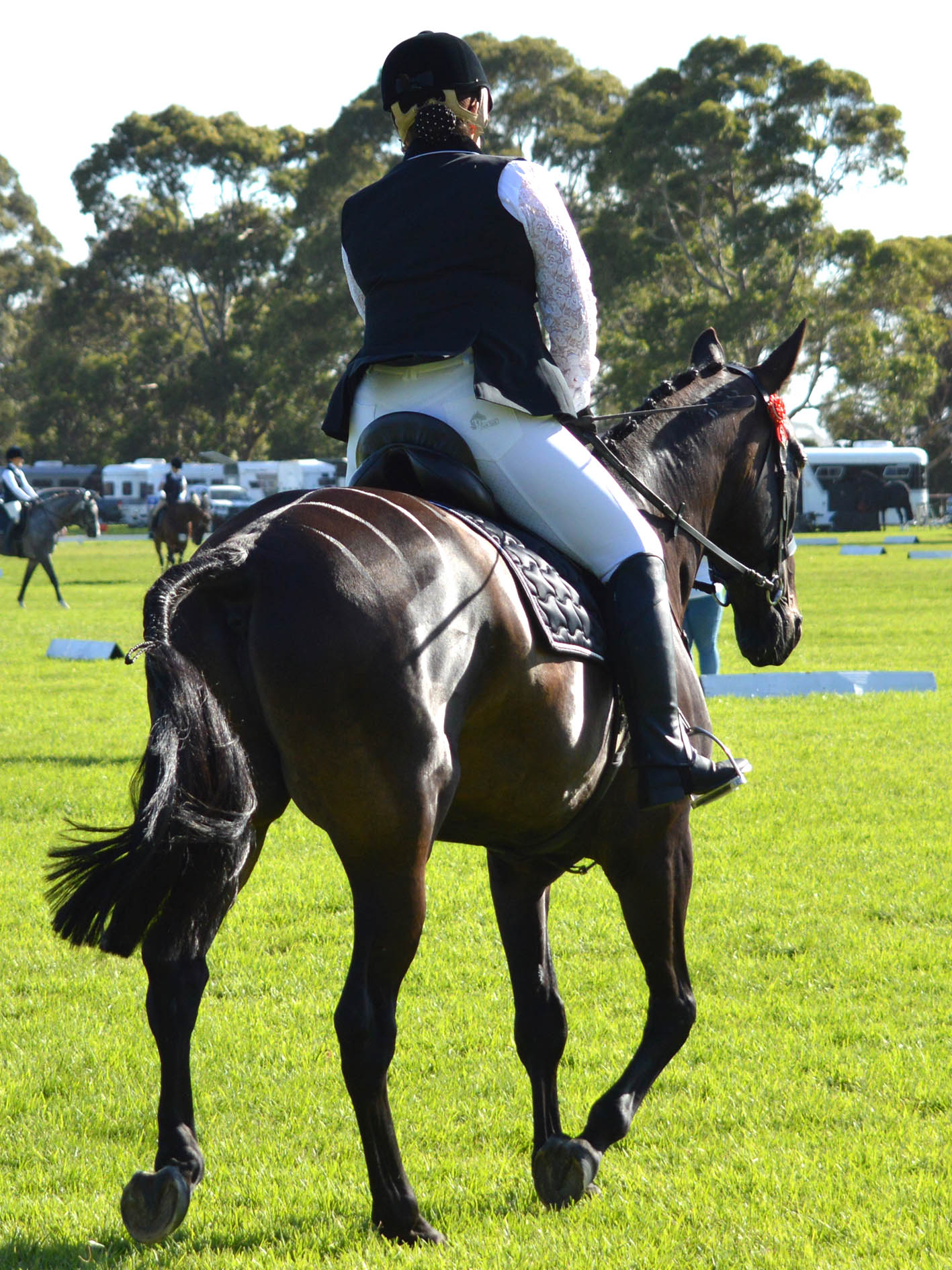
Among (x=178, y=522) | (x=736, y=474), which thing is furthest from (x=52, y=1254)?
(x=178, y=522)

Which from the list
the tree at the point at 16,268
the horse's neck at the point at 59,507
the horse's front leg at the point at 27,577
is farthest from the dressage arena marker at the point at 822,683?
the tree at the point at 16,268

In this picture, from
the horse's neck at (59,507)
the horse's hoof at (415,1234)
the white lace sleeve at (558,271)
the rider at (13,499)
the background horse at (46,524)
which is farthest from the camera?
the horse's neck at (59,507)

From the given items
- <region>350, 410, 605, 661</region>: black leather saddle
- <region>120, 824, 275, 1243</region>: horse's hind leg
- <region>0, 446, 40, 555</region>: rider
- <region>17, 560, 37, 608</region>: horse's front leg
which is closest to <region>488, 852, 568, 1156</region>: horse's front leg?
<region>350, 410, 605, 661</region>: black leather saddle

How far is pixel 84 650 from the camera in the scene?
52.3 feet

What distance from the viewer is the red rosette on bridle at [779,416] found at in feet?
14.9

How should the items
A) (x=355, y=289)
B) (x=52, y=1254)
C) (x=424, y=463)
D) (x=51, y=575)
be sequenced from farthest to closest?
(x=51, y=575) → (x=355, y=289) → (x=424, y=463) → (x=52, y=1254)

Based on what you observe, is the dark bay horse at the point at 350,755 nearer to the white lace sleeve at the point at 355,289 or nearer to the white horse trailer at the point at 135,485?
the white lace sleeve at the point at 355,289

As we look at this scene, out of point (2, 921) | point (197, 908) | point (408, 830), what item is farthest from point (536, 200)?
point (2, 921)

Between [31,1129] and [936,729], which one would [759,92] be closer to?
[936,729]

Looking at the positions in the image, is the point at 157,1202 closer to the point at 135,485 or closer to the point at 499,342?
the point at 499,342

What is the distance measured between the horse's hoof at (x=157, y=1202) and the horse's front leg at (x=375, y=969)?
505 mm

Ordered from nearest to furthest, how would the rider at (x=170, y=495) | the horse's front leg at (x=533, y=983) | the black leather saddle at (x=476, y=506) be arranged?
the black leather saddle at (x=476, y=506) → the horse's front leg at (x=533, y=983) → the rider at (x=170, y=495)

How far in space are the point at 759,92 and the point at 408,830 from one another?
48082 mm

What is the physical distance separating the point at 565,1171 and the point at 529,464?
1.83 meters
